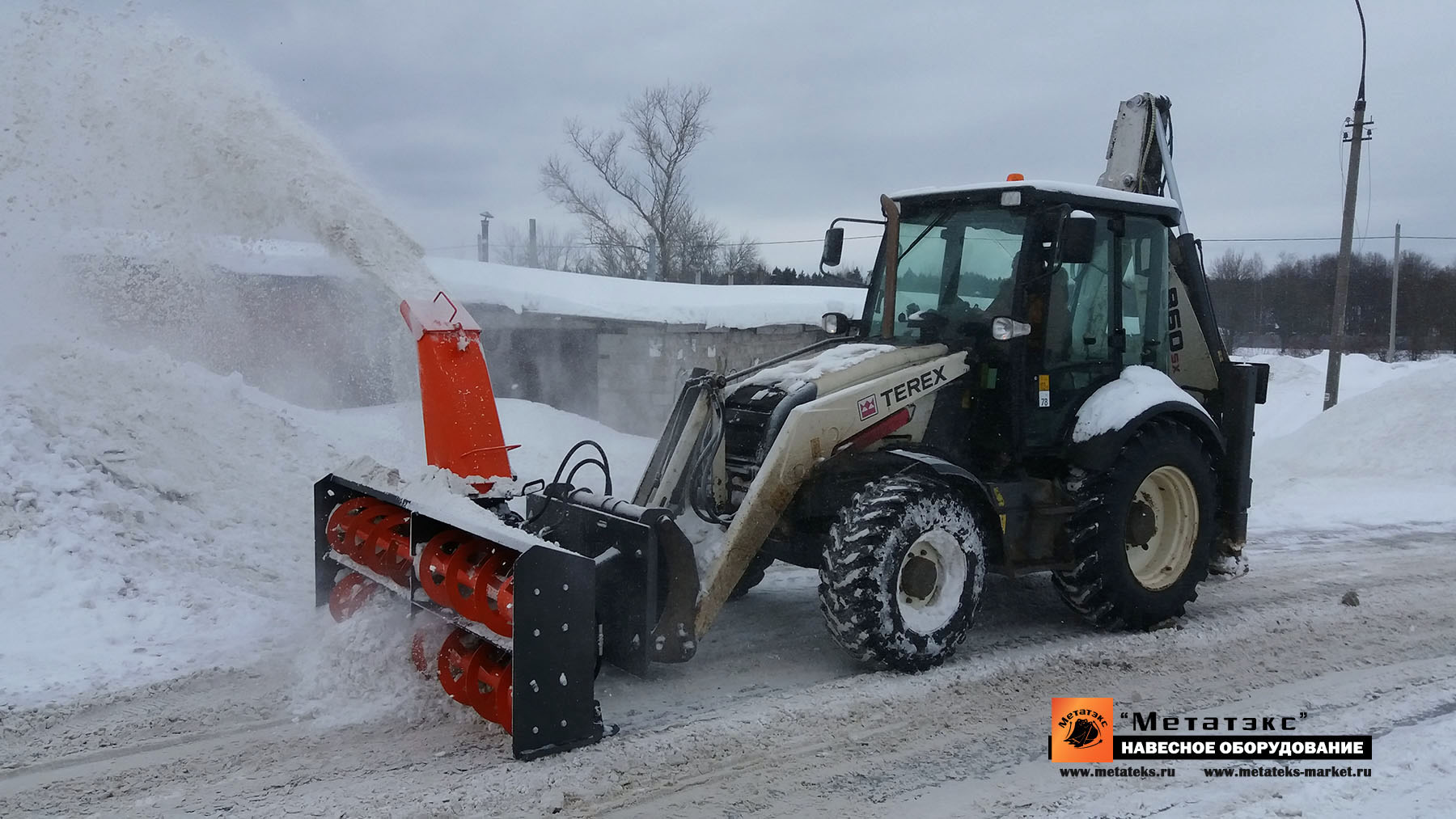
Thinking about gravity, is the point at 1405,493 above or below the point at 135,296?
below

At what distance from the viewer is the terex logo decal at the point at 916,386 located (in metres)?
5.20

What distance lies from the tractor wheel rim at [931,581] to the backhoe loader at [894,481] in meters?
0.01

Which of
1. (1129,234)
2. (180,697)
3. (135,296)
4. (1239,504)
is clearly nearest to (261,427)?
(135,296)

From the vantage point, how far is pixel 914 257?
236 inches

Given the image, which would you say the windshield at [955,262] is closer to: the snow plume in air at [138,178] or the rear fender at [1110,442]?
the rear fender at [1110,442]

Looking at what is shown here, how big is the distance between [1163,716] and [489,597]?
3122 millimetres

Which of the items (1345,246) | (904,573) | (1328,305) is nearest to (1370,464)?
(1345,246)

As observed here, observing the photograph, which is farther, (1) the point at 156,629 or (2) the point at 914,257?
(2) the point at 914,257

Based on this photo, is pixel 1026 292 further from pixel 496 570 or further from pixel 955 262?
pixel 496 570

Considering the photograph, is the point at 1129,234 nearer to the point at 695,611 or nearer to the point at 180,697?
the point at 695,611

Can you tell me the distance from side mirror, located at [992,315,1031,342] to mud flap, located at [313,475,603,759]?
101 inches

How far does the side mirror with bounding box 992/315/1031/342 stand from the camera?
209 inches

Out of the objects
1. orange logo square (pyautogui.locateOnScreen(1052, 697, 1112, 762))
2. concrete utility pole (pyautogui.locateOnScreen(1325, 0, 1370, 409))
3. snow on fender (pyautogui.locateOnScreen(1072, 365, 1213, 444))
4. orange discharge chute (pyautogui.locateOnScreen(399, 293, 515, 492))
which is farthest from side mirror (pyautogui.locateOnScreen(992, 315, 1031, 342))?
concrete utility pole (pyautogui.locateOnScreen(1325, 0, 1370, 409))

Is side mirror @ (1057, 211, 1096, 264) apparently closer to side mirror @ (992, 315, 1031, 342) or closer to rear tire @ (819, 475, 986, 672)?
side mirror @ (992, 315, 1031, 342)
